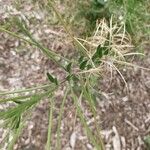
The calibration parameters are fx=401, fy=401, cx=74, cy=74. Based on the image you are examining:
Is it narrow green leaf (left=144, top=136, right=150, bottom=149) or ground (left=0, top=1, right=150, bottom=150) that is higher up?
ground (left=0, top=1, right=150, bottom=150)

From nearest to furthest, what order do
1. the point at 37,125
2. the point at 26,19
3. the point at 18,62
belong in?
the point at 37,125 → the point at 18,62 → the point at 26,19

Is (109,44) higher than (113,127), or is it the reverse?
(109,44)

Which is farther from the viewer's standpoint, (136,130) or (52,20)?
(52,20)

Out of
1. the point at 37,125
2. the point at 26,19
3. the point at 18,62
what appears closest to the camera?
the point at 37,125

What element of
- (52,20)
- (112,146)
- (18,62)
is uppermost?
(52,20)

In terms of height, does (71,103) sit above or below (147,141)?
above

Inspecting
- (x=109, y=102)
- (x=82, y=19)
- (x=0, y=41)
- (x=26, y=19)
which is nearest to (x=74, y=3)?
(x=82, y=19)

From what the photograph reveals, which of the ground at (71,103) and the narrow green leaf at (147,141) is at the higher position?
the ground at (71,103)

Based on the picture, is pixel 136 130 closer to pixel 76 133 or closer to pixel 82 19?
pixel 76 133
